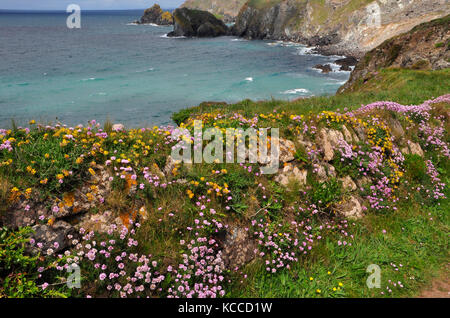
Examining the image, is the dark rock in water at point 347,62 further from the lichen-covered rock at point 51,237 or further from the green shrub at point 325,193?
the lichen-covered rock at point 51,237

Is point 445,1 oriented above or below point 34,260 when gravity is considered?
above

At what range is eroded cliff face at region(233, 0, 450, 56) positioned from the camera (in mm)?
79500

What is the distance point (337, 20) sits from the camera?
10312 centimetres

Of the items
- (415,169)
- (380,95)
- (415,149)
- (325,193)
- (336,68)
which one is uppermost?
(336,68)

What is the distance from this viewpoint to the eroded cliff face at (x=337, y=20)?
7950 centimetres

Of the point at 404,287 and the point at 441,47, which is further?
the point at 441,47

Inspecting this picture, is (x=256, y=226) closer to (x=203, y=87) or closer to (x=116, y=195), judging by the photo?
(x=116, y=195)

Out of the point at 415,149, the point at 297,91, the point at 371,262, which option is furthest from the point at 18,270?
the point at 297,91

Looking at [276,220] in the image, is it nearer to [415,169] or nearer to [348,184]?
[348,184]

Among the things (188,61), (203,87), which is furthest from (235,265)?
(188,61)

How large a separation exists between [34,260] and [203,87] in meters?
50.5

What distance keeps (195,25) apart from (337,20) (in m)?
71.2

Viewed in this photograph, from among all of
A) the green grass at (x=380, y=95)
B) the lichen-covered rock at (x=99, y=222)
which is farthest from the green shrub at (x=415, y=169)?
the lichen-covered rock at (x=99, y=222)
